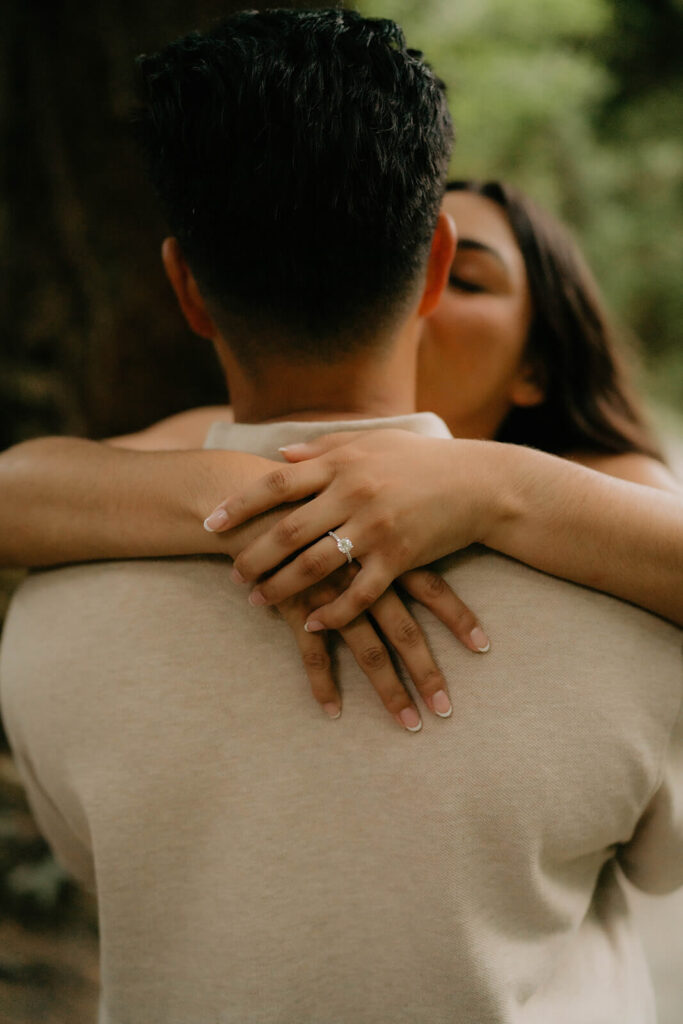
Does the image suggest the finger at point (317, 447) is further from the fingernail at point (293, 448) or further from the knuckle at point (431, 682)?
the knuckle at point (431, 682)

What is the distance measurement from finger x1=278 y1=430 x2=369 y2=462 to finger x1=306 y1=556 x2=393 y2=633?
0.49ft

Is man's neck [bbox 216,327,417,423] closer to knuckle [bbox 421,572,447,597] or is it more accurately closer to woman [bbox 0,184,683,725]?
woman [bbox 0,184,683,725]

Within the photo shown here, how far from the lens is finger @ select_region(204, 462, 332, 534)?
0.77 metres

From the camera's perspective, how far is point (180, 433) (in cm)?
162

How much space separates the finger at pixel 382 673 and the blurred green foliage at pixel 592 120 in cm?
242

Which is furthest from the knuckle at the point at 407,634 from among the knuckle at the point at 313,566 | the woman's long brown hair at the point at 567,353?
the woman's long brown hair at the point at 567,353

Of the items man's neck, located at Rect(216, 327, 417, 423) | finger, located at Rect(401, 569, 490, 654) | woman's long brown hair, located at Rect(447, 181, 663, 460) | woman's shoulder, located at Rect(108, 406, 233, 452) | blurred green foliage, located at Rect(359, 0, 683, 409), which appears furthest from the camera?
blurred green foliage, located at Rect(359, 0, 683, 409)

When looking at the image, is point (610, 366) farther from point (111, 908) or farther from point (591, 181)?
point (591, 181)

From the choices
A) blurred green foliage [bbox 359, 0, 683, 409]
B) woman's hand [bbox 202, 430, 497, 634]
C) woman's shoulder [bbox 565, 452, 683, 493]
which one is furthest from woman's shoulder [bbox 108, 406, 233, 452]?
blurred green foliage [bbox 359, 0, 683, 409]

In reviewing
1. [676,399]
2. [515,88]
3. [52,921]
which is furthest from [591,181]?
[52,921]

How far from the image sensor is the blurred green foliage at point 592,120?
2.96 metres

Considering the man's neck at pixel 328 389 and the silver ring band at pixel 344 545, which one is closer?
the silver ring band at pixel 344 545

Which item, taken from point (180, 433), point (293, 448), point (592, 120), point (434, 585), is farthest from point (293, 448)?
point (592, 120)

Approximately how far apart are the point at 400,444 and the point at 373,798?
392 mm
